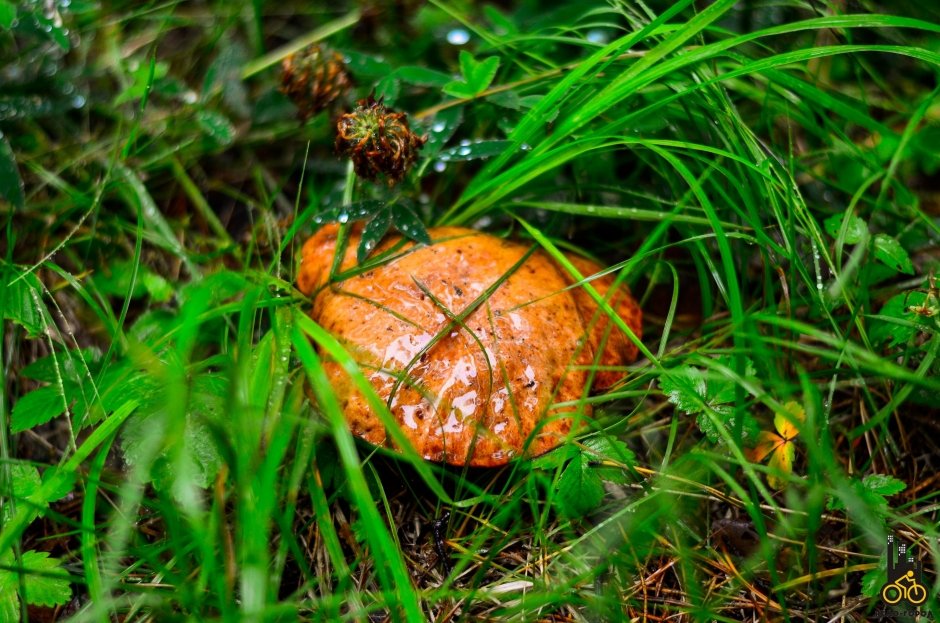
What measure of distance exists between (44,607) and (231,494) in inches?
19.6

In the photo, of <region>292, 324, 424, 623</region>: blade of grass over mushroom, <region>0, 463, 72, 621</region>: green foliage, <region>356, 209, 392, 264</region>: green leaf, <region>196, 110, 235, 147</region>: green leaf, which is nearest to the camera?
<region>292, 324, 424, 623</region>: blade of grass over mushroom

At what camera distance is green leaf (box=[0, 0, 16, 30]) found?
1.65m

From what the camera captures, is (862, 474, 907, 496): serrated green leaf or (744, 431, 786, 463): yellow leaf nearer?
(862, 474, 907, 496): serrated green leaf

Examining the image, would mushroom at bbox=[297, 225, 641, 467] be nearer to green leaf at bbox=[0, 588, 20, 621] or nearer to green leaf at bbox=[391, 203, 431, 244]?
green leaf at bbox=[391, 203, 431, 244]

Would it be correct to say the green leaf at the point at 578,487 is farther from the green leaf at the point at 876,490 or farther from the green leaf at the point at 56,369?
the green leaf at the point at 56,369

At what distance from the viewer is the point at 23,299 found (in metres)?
1.61

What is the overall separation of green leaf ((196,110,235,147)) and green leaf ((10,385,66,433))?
904 millimetres

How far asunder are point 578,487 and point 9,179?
66.1 inches

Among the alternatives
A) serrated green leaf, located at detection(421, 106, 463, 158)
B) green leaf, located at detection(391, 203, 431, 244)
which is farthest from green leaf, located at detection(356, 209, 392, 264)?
serrated green leaf, located at detection(421, 106, 463, 158)

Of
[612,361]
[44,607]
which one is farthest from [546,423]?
[44,607]

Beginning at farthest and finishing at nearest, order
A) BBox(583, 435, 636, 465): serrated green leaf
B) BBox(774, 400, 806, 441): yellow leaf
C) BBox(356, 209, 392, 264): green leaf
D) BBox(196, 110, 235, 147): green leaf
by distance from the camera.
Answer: BBox(196, 110, 235, 147): green leaf < BBox(356, 209, 392, 264): green leaf < BBox(774, 400, 806, 441): yellow leaf < BBox(583, 435, 636, 465): serrated green leaf

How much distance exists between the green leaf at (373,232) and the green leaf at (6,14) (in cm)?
105

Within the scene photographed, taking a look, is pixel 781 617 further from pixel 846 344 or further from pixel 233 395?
pixel 233 395

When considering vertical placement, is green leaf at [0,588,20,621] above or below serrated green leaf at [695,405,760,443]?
below
